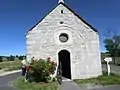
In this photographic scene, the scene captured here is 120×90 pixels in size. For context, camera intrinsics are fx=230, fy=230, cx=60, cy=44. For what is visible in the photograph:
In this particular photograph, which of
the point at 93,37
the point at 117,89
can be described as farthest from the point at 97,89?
the point at 93,37

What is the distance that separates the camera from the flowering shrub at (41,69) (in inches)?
675

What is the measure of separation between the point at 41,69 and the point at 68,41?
201 inches

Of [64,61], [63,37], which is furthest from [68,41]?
[64,61]

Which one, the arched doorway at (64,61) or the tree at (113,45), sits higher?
the tree at (113,45)

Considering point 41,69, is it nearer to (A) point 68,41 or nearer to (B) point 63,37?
(A) point 68,41

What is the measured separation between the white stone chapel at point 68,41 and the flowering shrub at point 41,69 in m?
2.88

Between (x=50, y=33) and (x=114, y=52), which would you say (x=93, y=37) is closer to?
(x=50, y=33)

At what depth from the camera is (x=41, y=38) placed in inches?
827

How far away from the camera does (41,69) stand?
1714 centimetres

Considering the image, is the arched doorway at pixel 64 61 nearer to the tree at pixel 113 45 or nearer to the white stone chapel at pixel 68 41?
the white stone chapel at pixel 68 41

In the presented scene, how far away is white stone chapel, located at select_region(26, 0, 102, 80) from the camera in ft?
68.5

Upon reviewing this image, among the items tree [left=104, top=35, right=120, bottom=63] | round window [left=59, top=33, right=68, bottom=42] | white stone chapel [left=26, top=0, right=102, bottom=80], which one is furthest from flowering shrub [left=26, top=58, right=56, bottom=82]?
tree [left=104, top=35, right=120, bottom=63]

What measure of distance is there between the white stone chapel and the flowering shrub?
2.88m

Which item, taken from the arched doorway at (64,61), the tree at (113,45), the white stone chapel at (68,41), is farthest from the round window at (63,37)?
the tree at (113,45)
